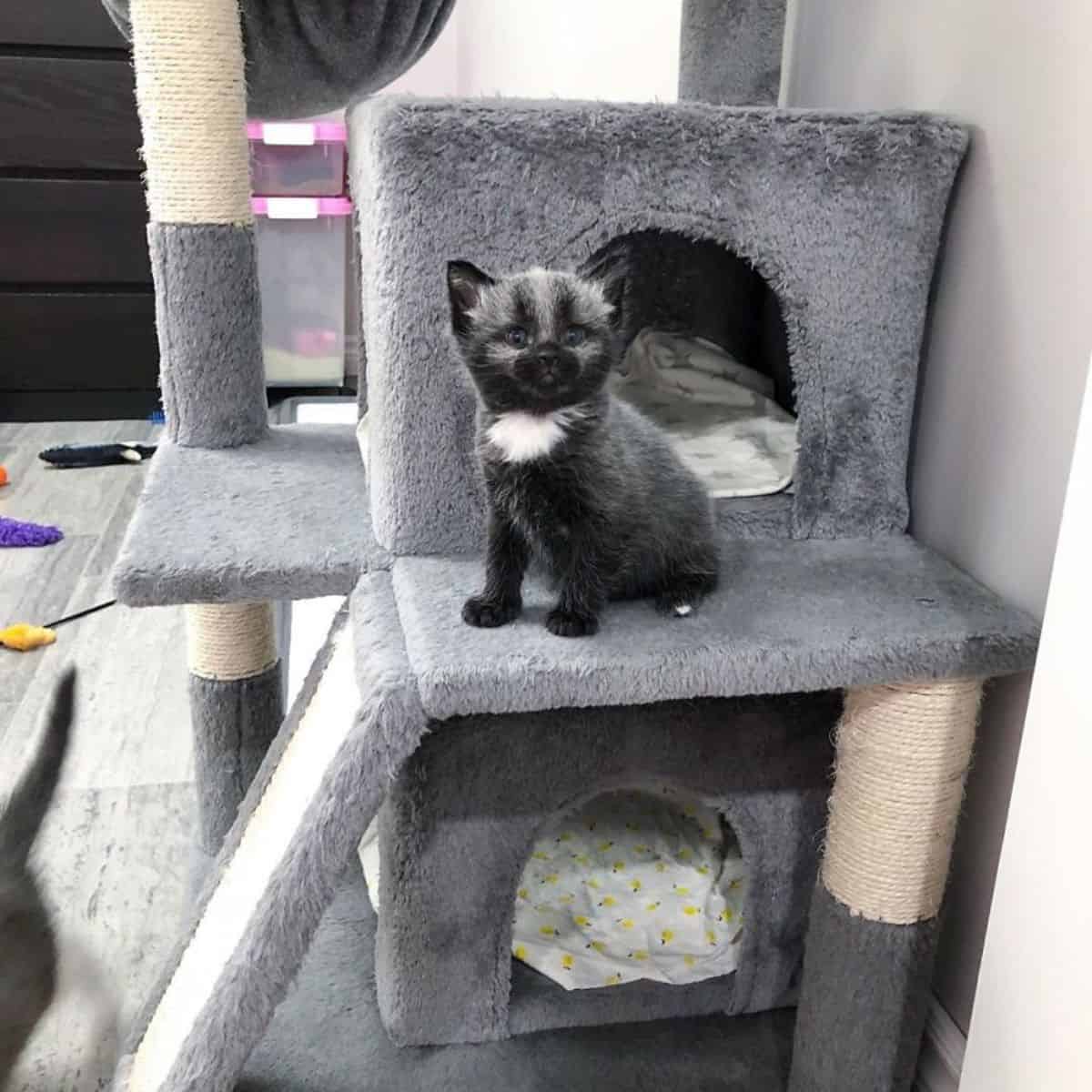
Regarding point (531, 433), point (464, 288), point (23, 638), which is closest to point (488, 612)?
point (531, 433)

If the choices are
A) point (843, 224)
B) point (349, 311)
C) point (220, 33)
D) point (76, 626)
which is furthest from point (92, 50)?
point (843, 224)

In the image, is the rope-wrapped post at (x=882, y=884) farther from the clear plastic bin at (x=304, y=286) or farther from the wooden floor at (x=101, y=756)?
the clear plastic bin at (x=304, y=286)

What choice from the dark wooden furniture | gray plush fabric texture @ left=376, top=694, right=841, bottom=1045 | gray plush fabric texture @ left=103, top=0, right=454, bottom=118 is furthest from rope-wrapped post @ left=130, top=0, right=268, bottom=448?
the dark wooden furniture

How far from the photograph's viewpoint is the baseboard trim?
107cm

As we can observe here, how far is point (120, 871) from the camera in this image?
1427 millimetres

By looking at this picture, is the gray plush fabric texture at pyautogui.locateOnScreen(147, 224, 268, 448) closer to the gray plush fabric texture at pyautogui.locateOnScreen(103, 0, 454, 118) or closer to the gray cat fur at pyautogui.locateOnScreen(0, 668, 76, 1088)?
the gray plush fabric texture at pyautogui.locateOnScreen(103, 0, 454, 118)

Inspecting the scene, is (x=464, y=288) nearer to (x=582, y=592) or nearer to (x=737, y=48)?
(x=582, y=592)

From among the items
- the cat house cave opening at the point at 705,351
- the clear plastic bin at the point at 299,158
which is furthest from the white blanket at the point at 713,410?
the clear plastic bin at the point at 299,158

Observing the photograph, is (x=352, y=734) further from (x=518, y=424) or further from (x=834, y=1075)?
(x=834, y=1075)

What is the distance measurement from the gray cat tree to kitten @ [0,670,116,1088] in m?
0.10

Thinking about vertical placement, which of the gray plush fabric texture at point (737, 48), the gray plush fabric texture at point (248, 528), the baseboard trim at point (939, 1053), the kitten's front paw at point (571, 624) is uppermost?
the gray plush fabric texture at point (737, 48)

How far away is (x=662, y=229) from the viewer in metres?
0.99

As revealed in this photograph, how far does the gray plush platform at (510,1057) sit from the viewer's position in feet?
3.62

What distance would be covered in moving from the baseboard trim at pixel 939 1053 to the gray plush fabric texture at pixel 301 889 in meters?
0.60
